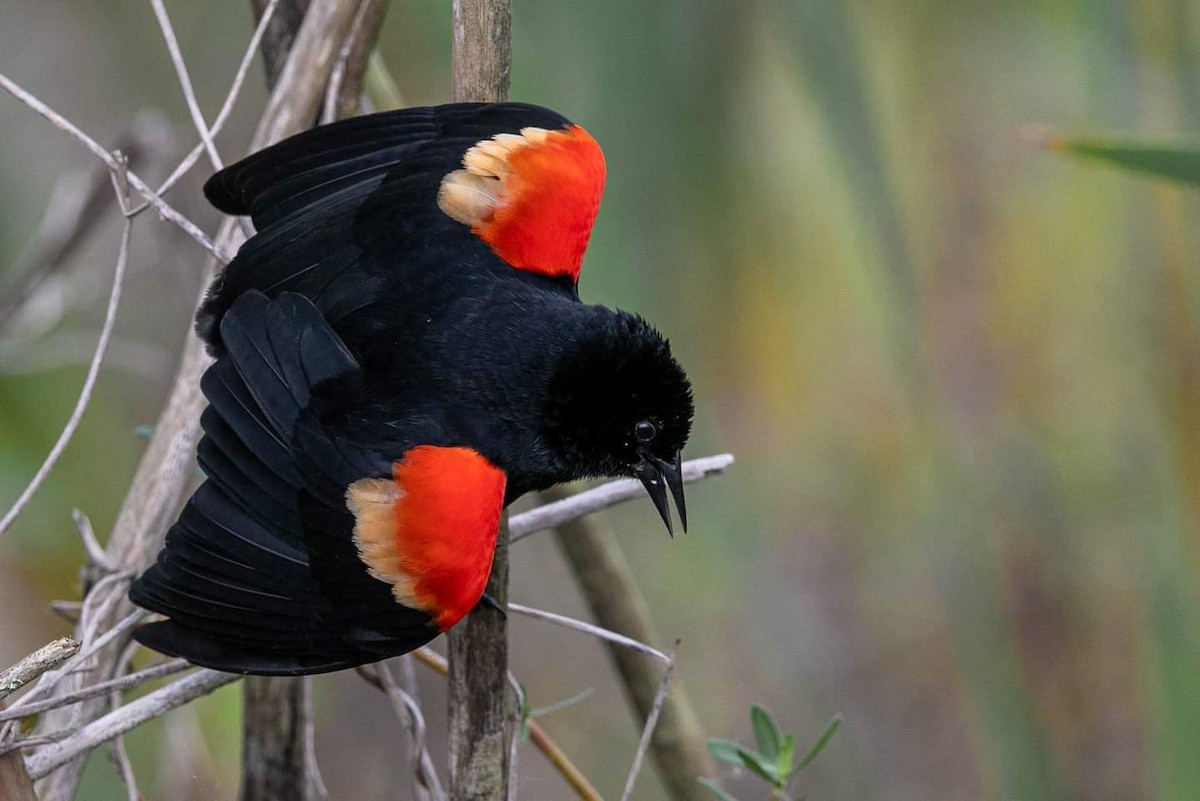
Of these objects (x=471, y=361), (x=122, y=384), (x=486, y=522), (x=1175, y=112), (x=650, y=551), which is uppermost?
(x=1175, y=112)

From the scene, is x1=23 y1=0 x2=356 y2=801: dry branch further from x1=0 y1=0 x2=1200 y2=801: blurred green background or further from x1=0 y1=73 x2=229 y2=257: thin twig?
x1=0 y1=0 x2=1200 y2=801: blurred green background

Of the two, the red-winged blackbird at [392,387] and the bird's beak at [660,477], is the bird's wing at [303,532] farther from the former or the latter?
the bird's beak at [660,477]

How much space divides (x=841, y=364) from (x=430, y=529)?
8.99 feet

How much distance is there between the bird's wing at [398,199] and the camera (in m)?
1.65

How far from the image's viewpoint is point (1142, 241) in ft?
9.48

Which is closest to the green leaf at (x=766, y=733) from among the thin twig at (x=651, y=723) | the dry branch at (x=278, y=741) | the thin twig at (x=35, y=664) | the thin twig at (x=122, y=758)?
the thin twig at (x=651, y=723)

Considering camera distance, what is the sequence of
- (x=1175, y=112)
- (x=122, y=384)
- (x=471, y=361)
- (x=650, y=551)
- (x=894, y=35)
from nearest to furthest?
(x=471, y=361)
(x=1175, y=112)
(x=894, y=35)
(x=122, y=384)
(x=650, y=551)

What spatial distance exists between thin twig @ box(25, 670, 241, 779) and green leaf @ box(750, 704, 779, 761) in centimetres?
76

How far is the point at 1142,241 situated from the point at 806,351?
3.79 ft

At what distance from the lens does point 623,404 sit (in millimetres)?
1673

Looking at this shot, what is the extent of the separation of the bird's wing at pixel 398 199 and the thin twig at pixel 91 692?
467mm

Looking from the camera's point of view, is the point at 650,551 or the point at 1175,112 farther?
the point at 650,551

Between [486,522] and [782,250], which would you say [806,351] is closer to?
[782,250]

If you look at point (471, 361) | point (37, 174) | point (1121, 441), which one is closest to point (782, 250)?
point (1121, 441)
